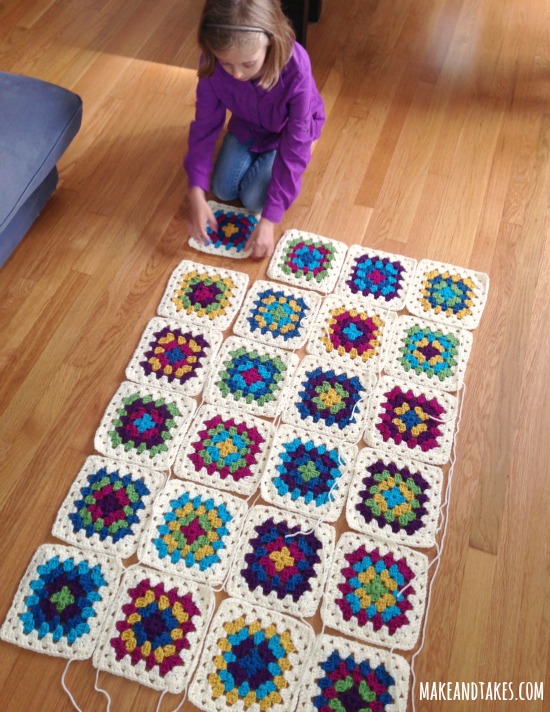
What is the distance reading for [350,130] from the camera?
6.32ft

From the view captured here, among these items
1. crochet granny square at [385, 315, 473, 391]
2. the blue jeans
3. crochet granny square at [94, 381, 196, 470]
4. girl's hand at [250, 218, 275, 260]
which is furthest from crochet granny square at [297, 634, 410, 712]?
the blue jeans

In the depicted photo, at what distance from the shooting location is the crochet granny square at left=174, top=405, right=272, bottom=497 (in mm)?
1364

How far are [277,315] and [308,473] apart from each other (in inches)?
16.5

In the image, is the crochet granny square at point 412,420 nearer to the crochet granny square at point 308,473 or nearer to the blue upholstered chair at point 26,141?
the crochet granny square at point 308,473

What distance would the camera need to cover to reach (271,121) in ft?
5.21

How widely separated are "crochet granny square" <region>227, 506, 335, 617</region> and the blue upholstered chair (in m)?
0.91

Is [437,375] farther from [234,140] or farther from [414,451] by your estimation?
[234,140]

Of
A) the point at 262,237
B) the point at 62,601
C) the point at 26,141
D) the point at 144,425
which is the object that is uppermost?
the point at 26,141

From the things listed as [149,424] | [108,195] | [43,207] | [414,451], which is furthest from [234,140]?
[414,451]

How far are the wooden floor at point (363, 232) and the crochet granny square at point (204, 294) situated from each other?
5 cm

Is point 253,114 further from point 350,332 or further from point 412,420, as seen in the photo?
point 412,420

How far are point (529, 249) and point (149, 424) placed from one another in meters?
1.09

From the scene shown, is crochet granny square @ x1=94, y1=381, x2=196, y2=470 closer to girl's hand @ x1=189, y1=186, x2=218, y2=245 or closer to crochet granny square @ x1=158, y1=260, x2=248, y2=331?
crochet granny square @ x1=158, y1=260, x2=248, y2=331

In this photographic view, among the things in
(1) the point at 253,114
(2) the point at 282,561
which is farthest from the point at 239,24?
(2) the point at 282,561
